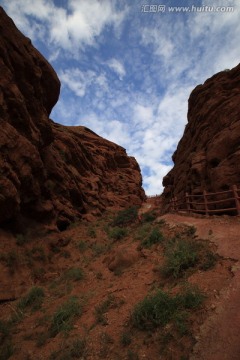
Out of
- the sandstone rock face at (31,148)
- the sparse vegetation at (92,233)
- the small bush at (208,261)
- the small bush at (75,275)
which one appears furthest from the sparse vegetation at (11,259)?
the small bush at (208,261)

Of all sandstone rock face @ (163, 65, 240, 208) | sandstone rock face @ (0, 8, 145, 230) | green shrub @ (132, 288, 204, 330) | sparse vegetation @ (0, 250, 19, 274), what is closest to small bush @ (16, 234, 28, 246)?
sandstone rock face @ (0, 8, 145, 230)

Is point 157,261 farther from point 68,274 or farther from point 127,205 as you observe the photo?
point 127,205

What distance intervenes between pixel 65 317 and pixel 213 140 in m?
14.8

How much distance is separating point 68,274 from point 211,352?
8281 millimetres

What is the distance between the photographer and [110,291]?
838 centimetres

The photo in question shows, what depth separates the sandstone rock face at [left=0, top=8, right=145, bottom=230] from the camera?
12672 mm

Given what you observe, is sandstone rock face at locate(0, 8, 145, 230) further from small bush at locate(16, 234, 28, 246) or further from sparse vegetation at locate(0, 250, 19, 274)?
sparse vegetation at locate(0, 250, 19, 274)

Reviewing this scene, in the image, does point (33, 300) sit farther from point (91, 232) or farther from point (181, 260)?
point (91, 232)

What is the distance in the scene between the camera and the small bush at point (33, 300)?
9298 mm

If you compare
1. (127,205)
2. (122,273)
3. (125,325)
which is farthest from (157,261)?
(127,205)

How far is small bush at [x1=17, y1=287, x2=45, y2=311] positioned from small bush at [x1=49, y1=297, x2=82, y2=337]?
64.6 inches

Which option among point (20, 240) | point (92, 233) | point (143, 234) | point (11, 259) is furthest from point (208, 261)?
point (92, 233)

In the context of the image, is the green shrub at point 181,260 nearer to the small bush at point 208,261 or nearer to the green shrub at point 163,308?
the small bush at point 208,261

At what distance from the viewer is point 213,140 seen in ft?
58.2
